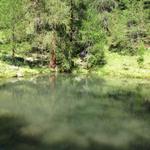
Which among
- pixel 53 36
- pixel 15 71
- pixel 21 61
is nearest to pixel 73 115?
pixel 15 71

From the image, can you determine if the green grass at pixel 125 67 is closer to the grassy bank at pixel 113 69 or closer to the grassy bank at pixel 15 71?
the grassy bank at pixel 113 69

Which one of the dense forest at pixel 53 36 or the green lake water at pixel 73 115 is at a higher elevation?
the dense forest at pixel 53 36

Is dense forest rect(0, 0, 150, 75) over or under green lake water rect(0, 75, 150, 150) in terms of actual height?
over

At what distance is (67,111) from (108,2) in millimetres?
64635

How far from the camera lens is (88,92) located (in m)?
50.2

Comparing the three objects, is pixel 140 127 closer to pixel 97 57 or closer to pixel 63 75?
pixel 63 75

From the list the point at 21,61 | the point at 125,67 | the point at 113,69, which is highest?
the point at 21,61

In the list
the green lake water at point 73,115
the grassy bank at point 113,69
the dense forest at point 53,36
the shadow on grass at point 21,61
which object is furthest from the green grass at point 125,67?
the shadow on grass at point 21,61

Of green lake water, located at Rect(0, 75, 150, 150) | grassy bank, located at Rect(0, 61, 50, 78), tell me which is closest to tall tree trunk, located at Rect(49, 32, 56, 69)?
grassy bank, located at Rect(0, 61, 50, 78)

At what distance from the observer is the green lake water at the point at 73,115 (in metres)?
26.7

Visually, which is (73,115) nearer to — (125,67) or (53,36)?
(53,36)

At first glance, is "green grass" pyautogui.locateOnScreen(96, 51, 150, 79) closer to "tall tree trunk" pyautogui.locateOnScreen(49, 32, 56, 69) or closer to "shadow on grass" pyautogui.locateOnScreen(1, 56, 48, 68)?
"tall tree trunk" pyautogui.locateOnScreen(49, 32, 56, 69)

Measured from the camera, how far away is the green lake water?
87.7ft

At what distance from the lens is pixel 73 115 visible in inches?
1417
